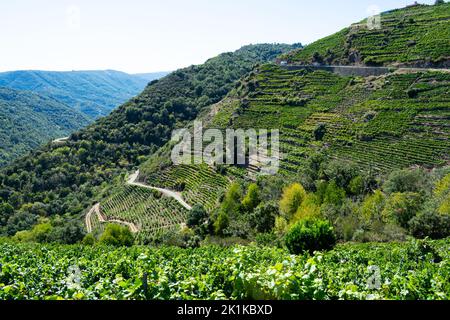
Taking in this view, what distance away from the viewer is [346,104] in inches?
2234

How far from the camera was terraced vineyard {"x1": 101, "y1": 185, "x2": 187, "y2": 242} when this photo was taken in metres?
47.7

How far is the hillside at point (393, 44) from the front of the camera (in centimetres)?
5897

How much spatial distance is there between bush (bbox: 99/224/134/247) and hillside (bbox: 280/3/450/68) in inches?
2010

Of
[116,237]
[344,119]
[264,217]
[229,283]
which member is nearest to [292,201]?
[264,217]

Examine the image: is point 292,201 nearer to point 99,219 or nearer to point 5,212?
point 99,219

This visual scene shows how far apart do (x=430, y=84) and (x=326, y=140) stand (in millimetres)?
17116

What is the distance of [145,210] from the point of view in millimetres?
55156

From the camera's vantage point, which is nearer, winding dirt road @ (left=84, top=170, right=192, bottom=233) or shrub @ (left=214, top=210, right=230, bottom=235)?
shrub @ (left=214, top=210, right=230, bottom=235)

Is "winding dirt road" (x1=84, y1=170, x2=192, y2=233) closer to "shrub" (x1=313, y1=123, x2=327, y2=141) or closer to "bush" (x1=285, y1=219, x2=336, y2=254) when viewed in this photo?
"shrub" (x1=313, y1=123, x2=327, y2=141)

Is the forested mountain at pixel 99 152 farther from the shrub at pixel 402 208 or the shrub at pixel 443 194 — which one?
the shrub at pixel 443 194

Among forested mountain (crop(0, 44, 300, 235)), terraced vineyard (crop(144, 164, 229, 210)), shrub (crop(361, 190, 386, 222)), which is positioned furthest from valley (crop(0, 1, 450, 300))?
forested mountain (crop(0, 44, 300, 235))
